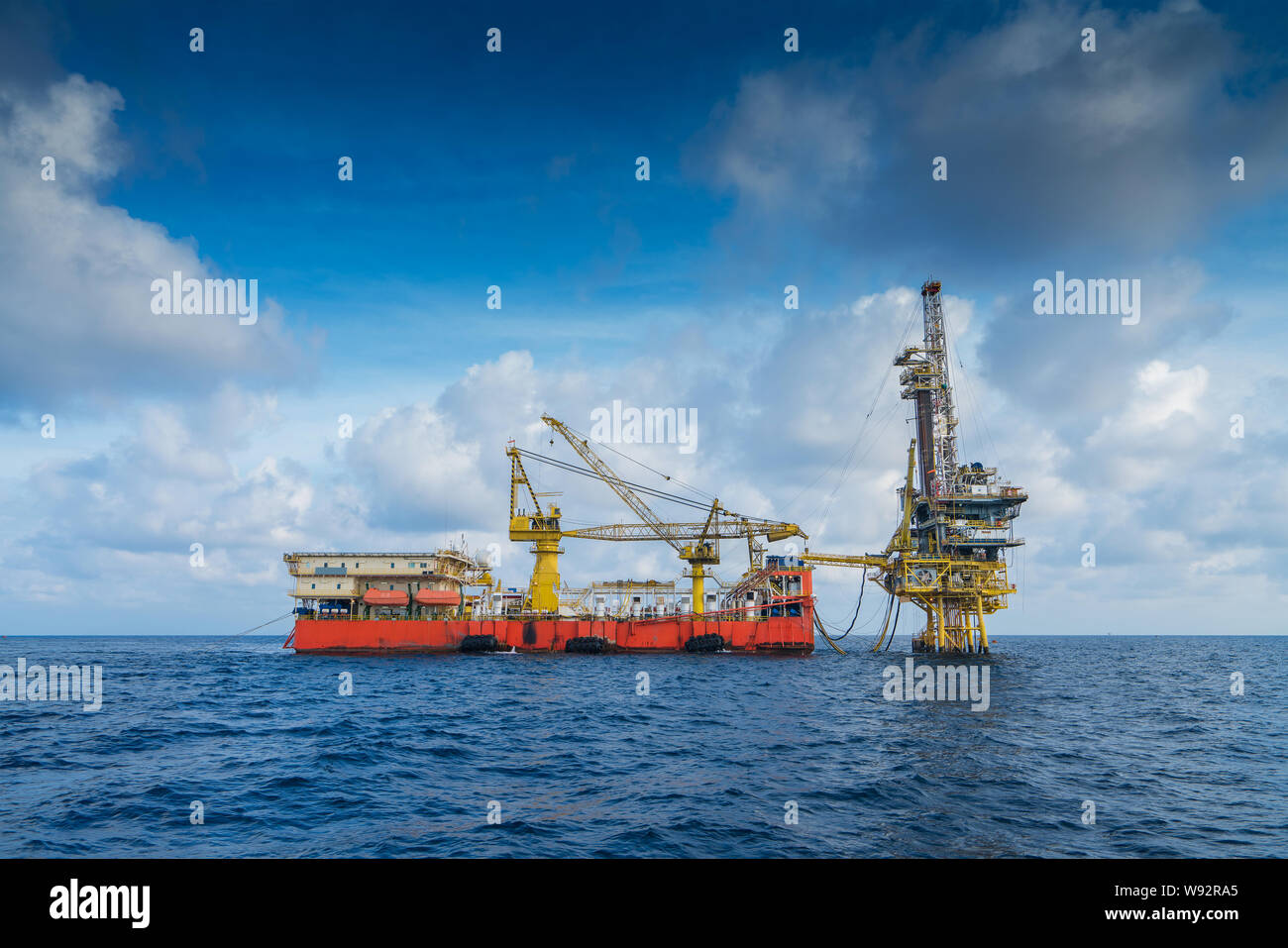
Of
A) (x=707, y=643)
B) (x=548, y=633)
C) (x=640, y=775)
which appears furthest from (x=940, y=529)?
(x=640, y=775)

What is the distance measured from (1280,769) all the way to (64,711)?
5370 centimetres

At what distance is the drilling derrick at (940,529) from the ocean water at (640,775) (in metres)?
28.6

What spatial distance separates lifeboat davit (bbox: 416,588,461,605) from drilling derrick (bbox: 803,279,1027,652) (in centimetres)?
4059

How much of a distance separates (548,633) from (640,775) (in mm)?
56103

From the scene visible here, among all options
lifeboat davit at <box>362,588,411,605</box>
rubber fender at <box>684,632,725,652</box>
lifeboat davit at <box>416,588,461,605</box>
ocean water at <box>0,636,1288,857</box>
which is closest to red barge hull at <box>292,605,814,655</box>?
rubber fender at <box>684,632,725,652</box>

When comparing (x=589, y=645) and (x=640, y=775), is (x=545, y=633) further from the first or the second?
(x=640, y=775)

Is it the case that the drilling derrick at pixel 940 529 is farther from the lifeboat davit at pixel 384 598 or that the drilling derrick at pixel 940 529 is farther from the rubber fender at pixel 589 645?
the lifeboat davit at pixel 384 598

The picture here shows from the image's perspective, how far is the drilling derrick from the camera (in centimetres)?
7069

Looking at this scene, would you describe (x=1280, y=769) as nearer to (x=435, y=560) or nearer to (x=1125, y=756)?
(x=1125, y=756)

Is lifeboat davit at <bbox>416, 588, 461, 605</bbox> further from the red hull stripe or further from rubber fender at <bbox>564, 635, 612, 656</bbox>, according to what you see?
rubber fender at <bbox>564, 635, 612, 656</bbox>

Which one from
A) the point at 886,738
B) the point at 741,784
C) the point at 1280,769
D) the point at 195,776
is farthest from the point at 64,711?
the point at 1280,769

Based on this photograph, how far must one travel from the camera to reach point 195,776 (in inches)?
826

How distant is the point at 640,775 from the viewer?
21484 mm

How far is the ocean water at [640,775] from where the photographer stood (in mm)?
15227
